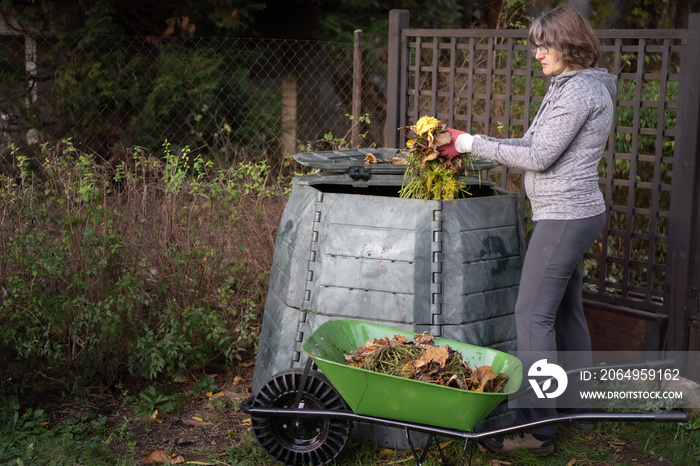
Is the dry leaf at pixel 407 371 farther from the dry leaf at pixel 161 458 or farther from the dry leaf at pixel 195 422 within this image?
the dry leaf at pixel 195 422

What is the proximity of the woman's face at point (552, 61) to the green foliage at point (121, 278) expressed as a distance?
2.30 meters

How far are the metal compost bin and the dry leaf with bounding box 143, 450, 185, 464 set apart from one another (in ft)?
1.98

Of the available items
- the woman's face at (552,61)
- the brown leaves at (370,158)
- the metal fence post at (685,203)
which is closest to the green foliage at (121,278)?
the brown leaves at (370,158)

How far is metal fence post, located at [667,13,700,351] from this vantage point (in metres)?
4.09

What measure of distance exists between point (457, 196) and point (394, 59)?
1.91m

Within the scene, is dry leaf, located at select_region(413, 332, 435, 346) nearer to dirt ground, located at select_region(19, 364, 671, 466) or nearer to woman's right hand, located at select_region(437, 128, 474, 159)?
dirt ground, located at select_region(19, 364, 671, 466)

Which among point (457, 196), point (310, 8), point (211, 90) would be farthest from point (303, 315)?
point (310, 8)

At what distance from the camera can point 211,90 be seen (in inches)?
312

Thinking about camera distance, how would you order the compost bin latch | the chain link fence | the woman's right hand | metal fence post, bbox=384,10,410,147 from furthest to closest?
the chain link fence
metal fence post, bbox=384,10,410,147
the compost bin latch
the woman's right hand

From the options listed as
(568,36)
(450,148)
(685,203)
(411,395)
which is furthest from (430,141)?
(685,203)

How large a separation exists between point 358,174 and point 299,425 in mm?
1220

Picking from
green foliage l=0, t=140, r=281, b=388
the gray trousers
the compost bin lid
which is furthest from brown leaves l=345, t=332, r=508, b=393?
green foliage l=0, t=140, r=281, b=388

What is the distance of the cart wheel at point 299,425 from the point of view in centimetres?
342

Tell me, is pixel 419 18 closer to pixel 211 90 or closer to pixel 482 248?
pixel 211 90
